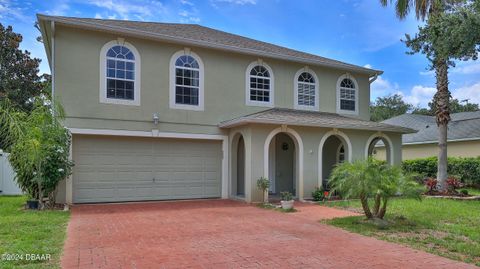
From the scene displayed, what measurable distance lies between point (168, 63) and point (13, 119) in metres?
5.29

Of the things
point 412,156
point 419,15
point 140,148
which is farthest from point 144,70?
point 412,156

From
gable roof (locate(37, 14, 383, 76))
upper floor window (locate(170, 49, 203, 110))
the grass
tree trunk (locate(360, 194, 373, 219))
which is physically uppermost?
gable roof (locate(37, 14, 383, 76))

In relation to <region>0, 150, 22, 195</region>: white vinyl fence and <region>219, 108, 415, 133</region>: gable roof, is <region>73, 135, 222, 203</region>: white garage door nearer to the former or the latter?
<region>219, 108, 415, 133</region>: gable roof

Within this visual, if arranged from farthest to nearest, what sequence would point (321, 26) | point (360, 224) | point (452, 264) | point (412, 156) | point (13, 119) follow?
point (412, 156) < point (321, 26) < point (13, 119) < point (360, 224) < point (452, 264)

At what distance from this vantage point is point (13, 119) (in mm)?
10641

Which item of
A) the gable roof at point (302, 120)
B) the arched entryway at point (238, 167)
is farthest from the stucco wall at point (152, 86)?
the arched entryway at point (238, 167)

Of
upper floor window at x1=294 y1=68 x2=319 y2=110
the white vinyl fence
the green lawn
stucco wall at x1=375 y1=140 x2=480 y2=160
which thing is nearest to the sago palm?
the green lawn

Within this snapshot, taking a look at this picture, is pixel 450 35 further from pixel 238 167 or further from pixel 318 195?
pixel 238 167

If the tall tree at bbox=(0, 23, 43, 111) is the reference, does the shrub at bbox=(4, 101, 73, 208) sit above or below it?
below

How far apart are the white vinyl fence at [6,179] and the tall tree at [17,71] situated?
35.2 ft

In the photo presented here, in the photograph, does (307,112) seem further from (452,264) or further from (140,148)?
(452,264)

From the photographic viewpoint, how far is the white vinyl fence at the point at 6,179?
50.9 ft

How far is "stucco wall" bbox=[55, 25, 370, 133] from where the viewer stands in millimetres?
11867

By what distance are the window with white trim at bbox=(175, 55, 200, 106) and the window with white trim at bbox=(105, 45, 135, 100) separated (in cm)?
162
